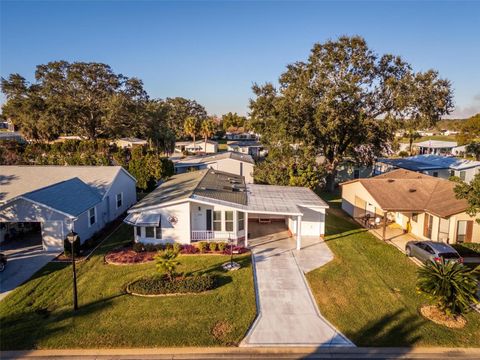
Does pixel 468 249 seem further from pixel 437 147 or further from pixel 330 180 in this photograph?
pixel 437 147

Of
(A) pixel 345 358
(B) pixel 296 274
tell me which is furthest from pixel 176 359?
(B) pixel 296 274

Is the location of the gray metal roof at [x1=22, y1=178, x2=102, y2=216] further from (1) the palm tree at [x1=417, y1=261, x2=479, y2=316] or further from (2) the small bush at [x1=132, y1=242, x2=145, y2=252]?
(1) the palm tree at [x1=417, y1=261, x2=479, y2=316]

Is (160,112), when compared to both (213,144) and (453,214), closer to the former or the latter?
(213,144)

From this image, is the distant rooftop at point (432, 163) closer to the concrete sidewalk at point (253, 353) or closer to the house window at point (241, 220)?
the house window at point (241, 220)

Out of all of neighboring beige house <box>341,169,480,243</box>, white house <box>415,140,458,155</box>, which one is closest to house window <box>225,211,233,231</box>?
neighboring beige house <box>341,169,480,243</box>

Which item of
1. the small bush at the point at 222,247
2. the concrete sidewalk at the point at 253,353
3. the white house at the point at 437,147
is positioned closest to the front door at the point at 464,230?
the concrete sidewalk at the point at 253,353

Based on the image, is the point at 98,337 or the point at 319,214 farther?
the point at 319,214
